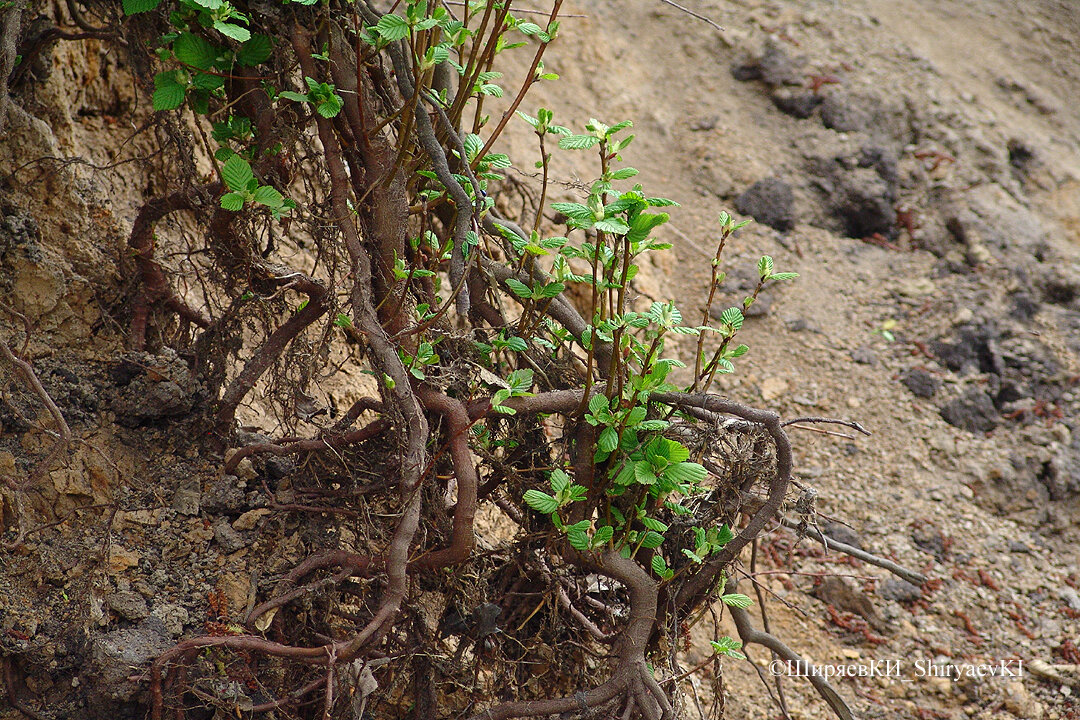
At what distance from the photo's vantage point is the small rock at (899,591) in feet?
10.1

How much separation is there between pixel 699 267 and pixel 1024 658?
2.41 m

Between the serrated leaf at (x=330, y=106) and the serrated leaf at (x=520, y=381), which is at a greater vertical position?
the serrated leaf at (x=330, y=106)

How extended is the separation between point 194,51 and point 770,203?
374 centimetres

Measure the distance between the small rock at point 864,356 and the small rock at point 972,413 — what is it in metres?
0.41

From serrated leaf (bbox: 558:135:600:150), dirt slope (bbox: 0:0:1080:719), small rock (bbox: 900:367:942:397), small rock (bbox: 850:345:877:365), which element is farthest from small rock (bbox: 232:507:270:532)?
small rock (bbox: 900:367:942:397)

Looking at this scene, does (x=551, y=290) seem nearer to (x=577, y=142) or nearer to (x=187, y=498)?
(x=577, y=142)

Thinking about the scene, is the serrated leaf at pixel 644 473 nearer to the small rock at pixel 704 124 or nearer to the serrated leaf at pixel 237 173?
the serrated leaf at pixel 237 173

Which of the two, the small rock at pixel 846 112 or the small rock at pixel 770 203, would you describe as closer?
the small rock at pixel 770 203

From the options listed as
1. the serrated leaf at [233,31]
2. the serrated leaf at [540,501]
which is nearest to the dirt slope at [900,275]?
the serrated leaf at [540,501]

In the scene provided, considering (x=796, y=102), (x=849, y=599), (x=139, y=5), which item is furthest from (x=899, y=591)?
(x=796, y=102)

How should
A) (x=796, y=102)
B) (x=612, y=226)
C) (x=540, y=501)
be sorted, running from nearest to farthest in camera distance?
(x=612, y=226) → (x=540, y=501) → (x=796, y=102)

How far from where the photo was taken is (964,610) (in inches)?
122

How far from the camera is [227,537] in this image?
6.19 feet

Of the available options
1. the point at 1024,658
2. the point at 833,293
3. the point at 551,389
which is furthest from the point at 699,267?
the point at 551,389
